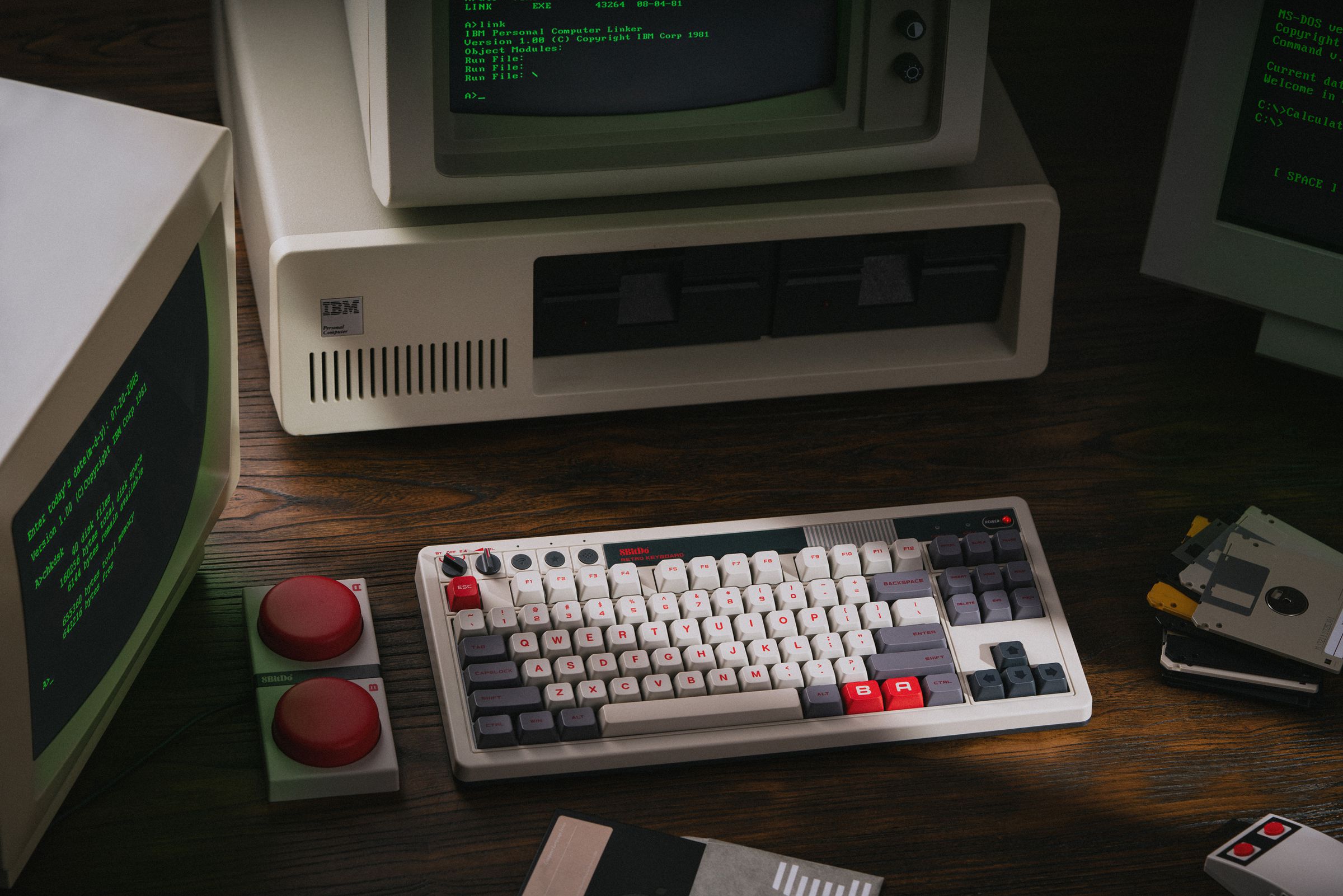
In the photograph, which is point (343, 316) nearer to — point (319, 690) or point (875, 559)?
point (319, 690)

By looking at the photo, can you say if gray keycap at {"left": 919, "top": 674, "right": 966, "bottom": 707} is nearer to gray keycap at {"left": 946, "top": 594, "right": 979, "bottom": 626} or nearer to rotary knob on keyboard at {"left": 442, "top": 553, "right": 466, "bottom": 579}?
gray keycap at {"left": 946, "top": 594, "right": 979, "bottom": 626}

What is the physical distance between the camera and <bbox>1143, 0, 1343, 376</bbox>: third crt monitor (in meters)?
1.35

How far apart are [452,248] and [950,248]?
1.41 ft

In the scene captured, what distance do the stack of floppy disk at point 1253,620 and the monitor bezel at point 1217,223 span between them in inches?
9.9

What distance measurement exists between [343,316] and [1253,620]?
0.74 m

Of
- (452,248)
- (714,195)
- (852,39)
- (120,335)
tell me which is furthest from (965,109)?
(120,335)

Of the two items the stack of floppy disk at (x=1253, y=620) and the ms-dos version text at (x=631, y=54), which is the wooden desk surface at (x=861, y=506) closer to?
the stack of floppy disk at (x=1253, y=620)

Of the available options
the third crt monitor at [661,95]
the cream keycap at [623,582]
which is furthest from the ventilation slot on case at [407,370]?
the cream keycap at [623,582]

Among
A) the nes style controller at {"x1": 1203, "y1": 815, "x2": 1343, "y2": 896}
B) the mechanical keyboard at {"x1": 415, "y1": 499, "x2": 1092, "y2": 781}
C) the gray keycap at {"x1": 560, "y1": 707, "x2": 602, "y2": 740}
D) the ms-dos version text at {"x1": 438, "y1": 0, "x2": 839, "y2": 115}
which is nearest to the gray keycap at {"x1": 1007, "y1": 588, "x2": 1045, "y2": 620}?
the mechanical keyboard at {"x1": 415, "y1": 499, "x2": 1092, "y2": 781}

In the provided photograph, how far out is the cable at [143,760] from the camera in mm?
1133

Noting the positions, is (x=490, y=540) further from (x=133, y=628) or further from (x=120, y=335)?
(x=120, y=335)

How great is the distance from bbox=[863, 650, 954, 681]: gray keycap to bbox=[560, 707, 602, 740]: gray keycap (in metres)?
0.21

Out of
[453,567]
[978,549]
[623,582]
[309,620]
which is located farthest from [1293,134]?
[309,620]

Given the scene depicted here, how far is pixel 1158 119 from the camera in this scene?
173 cm
